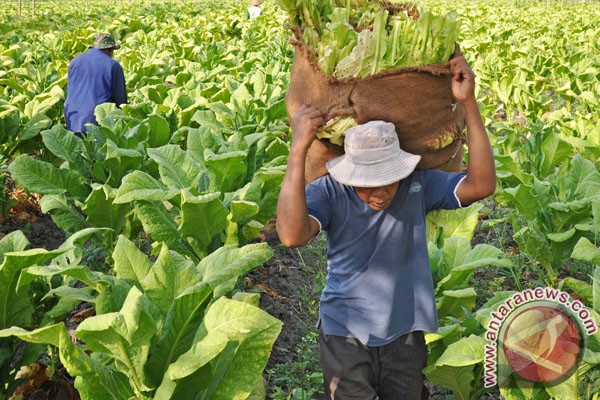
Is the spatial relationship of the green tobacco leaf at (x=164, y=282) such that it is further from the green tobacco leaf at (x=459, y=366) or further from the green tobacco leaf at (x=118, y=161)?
the green tobacco leaf at (x=118, y=161)

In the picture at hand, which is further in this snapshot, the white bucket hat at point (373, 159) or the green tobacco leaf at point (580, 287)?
the green tobacco leaf at point (580, 287)

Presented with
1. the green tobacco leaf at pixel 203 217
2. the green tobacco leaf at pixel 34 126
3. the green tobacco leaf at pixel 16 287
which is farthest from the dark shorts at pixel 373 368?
the green tobacco leaf at pixel 34 126

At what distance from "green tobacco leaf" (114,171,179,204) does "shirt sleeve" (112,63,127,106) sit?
359 centimetres

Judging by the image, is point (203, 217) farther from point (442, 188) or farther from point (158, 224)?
point (442, 188)

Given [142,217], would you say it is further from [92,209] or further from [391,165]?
[391,165]

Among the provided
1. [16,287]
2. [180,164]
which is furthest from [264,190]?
[16,287]

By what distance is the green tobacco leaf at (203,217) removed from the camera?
12.4ft

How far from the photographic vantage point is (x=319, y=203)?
8.63ft

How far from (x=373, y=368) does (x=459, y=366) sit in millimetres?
436

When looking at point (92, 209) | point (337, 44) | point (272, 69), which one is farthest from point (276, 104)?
point (337, 44)

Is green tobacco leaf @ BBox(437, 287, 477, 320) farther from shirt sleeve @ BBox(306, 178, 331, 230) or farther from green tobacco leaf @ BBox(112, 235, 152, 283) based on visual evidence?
green tobacco leaf @ BBox(112, 235, 152, 283)

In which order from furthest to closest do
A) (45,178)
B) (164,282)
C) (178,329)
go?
(45,178) → (164,282) → (178,329)

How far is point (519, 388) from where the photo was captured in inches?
117

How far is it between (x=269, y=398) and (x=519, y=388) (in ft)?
3.94
